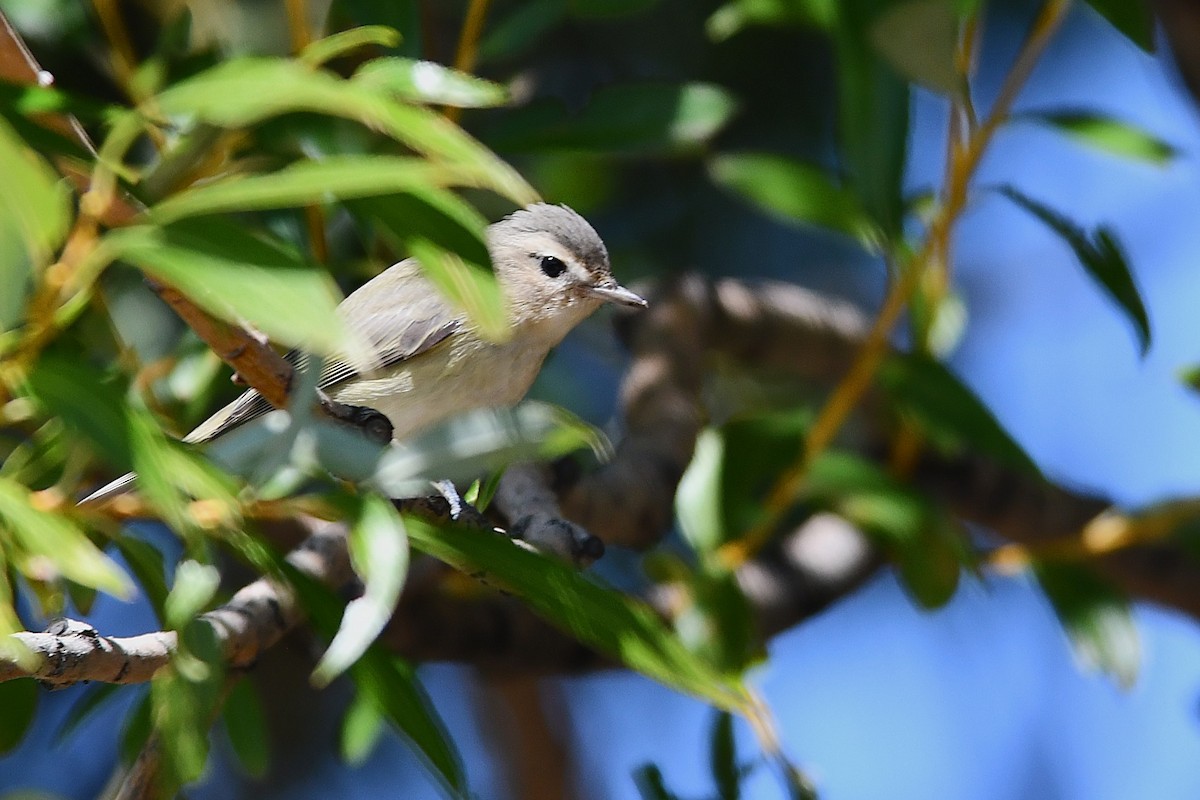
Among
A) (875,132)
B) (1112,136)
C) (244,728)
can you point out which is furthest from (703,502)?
(1112,136)

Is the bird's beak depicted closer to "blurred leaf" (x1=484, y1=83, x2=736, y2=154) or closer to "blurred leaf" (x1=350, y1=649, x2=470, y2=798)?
"blurred leaf" (x1=484, y1=83, x2=736, y2=154)

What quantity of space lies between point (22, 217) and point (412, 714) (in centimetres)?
58

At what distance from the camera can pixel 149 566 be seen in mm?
1349

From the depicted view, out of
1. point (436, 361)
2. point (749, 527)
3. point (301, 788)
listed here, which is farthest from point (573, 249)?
point (301, 788)

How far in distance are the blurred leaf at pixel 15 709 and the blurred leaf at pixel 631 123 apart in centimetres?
89

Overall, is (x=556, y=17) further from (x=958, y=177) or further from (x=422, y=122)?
(x=422, y=122)

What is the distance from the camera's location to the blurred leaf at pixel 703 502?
1830 mm

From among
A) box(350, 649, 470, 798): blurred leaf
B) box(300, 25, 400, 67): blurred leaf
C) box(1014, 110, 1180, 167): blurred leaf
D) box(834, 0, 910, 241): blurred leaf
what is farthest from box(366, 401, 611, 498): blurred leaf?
box(1014, 110, 1180, 167): blurred leaf

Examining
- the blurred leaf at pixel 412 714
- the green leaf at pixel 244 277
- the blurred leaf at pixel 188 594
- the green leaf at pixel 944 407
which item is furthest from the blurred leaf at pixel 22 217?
the green leaf at pixel 944 407

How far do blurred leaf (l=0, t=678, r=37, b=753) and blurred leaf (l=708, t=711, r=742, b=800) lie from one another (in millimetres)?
817

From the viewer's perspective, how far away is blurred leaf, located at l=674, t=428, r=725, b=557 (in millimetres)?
1830

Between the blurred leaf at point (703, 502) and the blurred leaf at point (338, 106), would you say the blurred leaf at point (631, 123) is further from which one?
the blurred leaf at point (338, 106)

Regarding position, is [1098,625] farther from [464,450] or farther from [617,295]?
[464,450]

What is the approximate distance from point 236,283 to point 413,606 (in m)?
1.29
